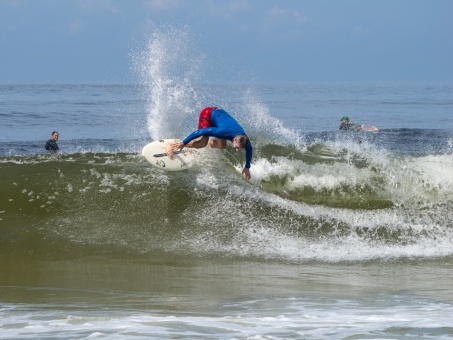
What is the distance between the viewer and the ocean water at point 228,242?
18.3 ft

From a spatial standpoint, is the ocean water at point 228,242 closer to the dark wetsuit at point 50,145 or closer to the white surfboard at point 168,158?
the white surfboard at point 168,158

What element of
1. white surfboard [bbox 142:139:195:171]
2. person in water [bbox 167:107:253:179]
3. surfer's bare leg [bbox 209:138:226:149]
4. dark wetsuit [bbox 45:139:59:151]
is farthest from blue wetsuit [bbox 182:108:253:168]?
dark wetsuit [bbox 45:139:59:151]

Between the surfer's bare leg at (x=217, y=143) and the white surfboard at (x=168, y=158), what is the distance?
0.36m

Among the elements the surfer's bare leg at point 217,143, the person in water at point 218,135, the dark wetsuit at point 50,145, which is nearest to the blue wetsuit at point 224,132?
the person in water at point 218,135

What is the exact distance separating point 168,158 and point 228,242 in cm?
229

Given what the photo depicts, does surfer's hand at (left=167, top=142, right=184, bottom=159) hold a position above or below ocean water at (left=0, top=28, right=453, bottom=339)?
above

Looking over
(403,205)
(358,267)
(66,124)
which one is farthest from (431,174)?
(66,124)

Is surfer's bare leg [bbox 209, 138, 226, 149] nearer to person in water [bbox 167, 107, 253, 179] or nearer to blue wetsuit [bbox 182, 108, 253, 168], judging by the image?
person in water [bbox 167, 107, 253, 179]

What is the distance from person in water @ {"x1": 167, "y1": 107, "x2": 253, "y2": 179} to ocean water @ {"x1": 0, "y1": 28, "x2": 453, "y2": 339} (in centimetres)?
34

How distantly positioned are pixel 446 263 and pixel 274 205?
9.41 ft

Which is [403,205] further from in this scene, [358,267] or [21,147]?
[21,147]

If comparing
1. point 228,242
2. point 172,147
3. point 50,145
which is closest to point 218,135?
point 172,147

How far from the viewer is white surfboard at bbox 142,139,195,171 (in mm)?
11172

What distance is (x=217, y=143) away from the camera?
11109 millimetres
